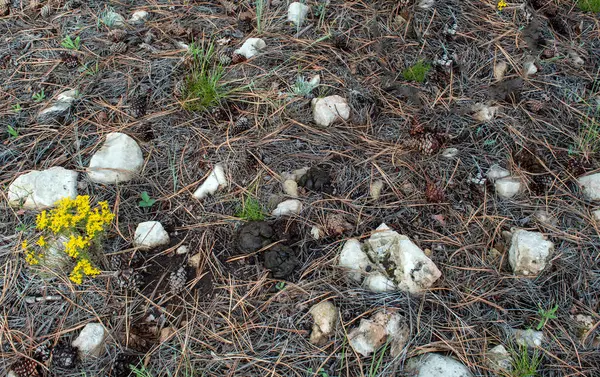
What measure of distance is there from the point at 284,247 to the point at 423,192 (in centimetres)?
71

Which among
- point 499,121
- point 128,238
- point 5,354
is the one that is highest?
point 499,121

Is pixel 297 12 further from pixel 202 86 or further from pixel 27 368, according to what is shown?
pixel 27 368

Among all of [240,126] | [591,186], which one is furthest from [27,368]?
[591,186]

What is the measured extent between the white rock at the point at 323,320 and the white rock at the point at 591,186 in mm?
1284

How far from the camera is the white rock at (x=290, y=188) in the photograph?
2.15m

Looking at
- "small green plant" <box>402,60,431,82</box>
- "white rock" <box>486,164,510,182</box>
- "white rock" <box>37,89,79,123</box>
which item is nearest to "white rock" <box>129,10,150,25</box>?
"white rock" <box>37,89,79,123</box>

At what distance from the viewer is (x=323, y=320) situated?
1.80 m

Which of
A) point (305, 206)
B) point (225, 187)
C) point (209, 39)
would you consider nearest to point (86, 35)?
point (209, 39)

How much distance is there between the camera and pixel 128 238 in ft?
6.77

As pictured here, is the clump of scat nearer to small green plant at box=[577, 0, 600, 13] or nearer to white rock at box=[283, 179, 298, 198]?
white rock at box=[283, 179, 298, 198]

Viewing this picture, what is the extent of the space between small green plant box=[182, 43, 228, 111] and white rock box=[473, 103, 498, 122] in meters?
1.31

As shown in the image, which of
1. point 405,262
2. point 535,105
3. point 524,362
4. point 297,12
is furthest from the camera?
point 297,12

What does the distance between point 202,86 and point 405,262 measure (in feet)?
4.31

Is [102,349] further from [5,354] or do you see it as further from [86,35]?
[86,35]
